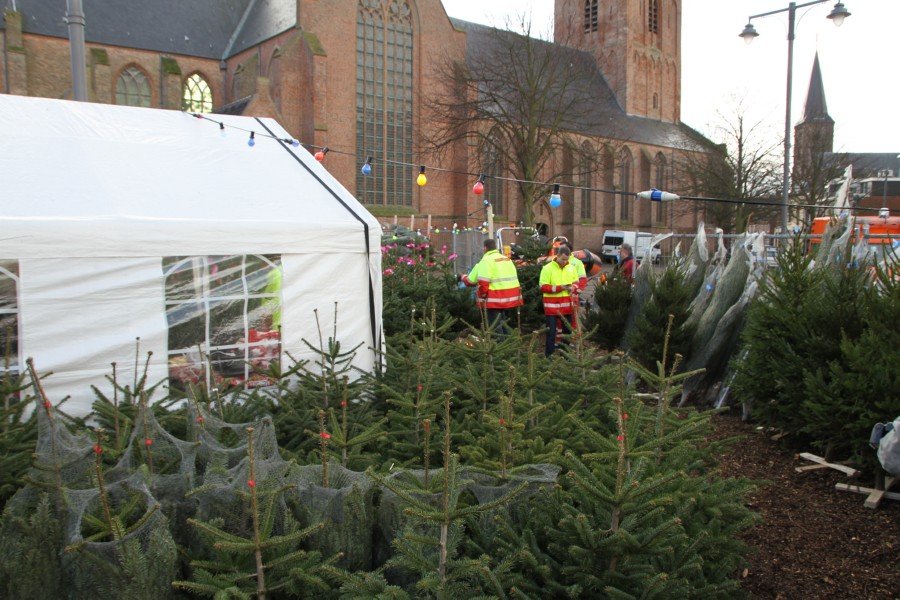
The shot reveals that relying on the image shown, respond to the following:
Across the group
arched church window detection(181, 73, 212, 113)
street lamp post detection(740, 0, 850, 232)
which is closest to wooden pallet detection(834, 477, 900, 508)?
street lamp post detection(740, 0, 850, 232)

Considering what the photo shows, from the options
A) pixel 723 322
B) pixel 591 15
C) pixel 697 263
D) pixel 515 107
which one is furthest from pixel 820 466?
pixel 591 15

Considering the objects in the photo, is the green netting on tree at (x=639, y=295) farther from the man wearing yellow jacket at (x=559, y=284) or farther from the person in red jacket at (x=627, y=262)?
the person in red jacket at (x=627, y=262)

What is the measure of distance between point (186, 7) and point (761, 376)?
37.1 metres

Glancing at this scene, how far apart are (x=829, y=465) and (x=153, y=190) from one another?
21.2 ft

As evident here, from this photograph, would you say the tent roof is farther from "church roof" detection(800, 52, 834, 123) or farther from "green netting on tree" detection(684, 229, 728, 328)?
"church roof" detection(800, 52, 834, 123)

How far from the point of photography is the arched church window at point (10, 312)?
17.4 feet

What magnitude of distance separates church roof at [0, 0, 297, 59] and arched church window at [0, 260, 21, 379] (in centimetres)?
3008

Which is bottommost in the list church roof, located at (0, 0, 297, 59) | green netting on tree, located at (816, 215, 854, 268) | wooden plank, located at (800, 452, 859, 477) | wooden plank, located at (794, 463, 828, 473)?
wooden plank, located at (794, 463, 828, 473)

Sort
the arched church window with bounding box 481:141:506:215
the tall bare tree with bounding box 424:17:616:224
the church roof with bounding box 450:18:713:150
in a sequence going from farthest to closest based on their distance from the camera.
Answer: the church roof with bounding box 450:18:713:150, the arched church window with bounding box 481:141:506:215, the tall bare tree with bounding box 424:17:616:224

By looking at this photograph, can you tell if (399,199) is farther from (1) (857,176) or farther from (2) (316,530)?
(2) (316,530)

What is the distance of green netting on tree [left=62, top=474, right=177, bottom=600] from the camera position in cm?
282

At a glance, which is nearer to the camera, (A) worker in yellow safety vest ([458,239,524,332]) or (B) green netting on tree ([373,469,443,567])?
(B) green netting on tree ([373,469,443,567])

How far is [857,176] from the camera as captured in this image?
33594mm

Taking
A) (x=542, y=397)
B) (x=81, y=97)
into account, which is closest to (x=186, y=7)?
(x=81, y=97)
